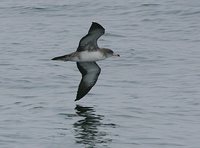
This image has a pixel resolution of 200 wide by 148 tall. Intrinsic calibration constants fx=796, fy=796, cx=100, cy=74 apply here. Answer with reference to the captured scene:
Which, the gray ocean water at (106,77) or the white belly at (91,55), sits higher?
the white belly at (91,55)

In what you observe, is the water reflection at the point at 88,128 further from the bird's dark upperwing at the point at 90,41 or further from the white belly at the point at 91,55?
the bird's dark upperwing at the point at 90,41

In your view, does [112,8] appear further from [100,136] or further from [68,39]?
[100,136]

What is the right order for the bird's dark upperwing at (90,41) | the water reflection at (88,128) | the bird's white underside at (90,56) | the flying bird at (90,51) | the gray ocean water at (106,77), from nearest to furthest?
the water reflection at (88,128), the gray ocean water at (106,77), the flying bird at (90,51), the bird's dark upperwing at (90,41), the bird's white underside at (90,56)

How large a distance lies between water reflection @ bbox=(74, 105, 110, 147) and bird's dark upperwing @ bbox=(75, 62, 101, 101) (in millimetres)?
332

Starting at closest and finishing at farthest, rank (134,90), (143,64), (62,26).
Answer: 1. (134,90)
2. (143,64)
3. (62,26)

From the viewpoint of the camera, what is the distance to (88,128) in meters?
14.9

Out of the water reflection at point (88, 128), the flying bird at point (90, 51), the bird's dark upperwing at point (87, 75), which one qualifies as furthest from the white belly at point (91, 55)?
the water reflection at point (88, 128)

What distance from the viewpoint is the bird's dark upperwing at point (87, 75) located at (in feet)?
54.8

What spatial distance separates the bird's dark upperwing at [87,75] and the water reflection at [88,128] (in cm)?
33

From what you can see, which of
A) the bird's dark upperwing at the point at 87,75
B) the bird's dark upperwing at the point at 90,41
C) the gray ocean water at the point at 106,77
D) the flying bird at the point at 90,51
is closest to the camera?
the gray ocean water at the point at 106,77

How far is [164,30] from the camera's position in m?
26.4

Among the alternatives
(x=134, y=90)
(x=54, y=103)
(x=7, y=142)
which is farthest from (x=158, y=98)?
(x=7, y=142)

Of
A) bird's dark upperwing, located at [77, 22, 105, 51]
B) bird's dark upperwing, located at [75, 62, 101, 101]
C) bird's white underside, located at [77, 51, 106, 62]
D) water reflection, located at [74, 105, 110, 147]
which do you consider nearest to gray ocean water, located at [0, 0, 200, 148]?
water reflection, located at [74, 105, 110, 147]

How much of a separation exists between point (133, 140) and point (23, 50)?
10416 millimetres
